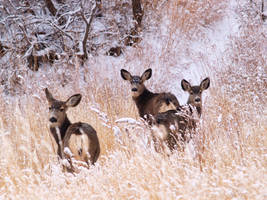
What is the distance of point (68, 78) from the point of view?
898 cm

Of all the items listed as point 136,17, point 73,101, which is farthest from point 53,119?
point 136,17

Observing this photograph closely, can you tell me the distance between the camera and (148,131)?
9.78 feet

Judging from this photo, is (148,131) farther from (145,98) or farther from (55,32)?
(55,32)

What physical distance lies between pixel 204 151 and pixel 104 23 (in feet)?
25.6

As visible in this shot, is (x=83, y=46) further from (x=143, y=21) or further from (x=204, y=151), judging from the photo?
(x=204, y=151)

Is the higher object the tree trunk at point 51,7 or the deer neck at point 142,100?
the tree trunk at point 51,7

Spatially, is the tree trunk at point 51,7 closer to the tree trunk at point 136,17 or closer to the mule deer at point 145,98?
the tree trunk at point 136,17

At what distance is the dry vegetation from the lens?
2.77 metres

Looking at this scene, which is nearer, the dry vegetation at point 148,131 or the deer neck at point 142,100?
the dry vegetation at point 148,131

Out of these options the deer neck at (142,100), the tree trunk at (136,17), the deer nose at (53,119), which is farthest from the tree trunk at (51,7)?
the deer nose at (53,119)

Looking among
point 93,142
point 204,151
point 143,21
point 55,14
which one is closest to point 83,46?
point 55,14

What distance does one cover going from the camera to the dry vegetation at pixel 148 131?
277 cm

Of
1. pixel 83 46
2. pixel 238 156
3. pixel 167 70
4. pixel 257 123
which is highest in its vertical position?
pixel 83 46

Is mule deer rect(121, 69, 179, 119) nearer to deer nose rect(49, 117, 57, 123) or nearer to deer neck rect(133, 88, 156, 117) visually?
deer neck rect(133, 88, 156, 117)
